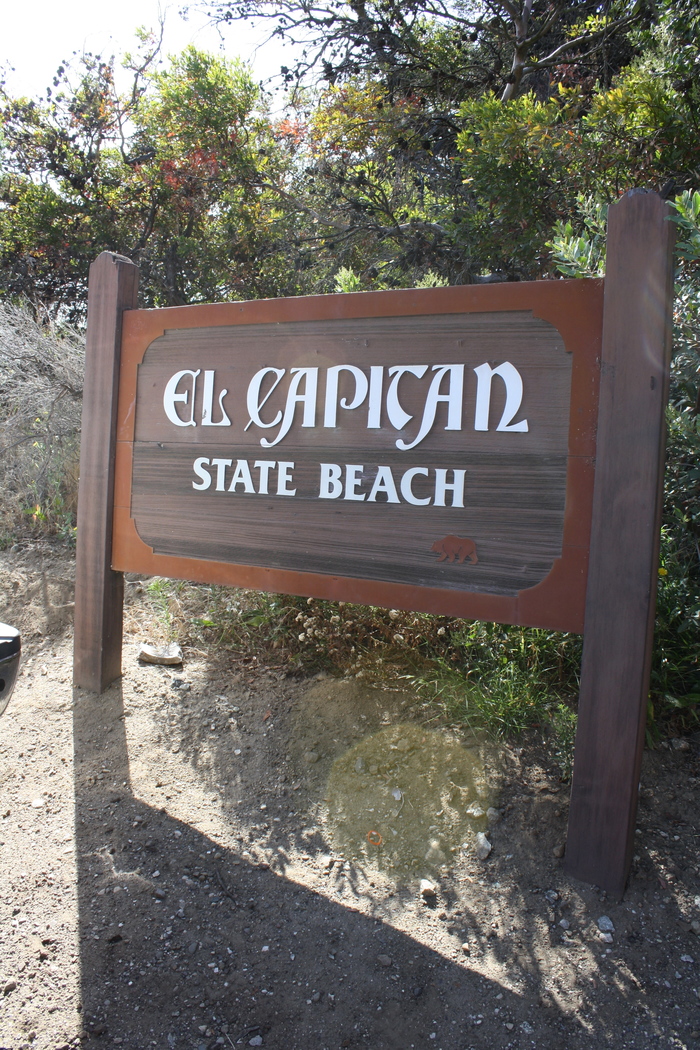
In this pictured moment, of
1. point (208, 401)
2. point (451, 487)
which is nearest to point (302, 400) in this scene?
point (208, 401)

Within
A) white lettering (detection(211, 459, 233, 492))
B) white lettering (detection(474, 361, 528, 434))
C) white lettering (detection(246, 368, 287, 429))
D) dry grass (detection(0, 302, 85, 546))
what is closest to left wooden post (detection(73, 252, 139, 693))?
white lettering (detection(211, 459, 233, 492))

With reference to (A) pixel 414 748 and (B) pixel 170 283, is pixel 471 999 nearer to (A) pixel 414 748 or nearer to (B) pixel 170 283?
(A) pixel 414 748

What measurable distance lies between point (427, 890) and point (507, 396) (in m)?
1.57

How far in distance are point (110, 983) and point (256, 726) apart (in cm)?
119

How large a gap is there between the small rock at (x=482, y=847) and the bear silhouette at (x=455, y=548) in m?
0.91

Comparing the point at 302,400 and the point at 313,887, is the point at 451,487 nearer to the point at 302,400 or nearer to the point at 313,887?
the point at 302,400

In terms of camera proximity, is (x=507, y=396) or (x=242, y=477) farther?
(x=242, y=477)

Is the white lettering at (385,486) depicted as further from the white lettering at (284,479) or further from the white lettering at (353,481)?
the white lettering at (284,479)

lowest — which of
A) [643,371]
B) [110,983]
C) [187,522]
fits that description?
[110,983]

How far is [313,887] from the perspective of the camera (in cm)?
214

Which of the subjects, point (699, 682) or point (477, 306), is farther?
point (699, 682)

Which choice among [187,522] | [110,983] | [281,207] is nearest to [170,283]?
[281,207]

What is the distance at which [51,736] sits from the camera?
113 inches

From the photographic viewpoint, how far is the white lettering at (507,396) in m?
2.23
